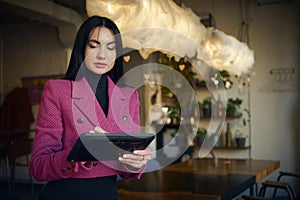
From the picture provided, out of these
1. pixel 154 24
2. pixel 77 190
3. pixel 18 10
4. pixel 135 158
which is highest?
pixel 18 10

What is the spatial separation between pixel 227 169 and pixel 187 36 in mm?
1307

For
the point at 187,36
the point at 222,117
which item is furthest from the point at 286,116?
the point at 187,36

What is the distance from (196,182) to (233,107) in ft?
9.27

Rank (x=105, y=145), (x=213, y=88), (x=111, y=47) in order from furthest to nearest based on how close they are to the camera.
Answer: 1. (x=213, y=88)
2. (x=111, y=47)
3. (x=105, y=145)

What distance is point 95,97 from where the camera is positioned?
1.22m

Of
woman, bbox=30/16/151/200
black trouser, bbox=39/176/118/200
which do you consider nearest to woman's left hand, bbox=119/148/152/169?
woman, bbox=30/16/151/200

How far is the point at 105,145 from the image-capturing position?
1.01 metres

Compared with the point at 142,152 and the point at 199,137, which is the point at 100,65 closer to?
the point at 142,152

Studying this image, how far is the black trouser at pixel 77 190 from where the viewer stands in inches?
44.8

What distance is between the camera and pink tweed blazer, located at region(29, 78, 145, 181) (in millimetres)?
1088

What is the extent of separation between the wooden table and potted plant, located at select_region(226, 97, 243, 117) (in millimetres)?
1590

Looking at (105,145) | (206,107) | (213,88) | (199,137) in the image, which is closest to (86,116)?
(105,145)

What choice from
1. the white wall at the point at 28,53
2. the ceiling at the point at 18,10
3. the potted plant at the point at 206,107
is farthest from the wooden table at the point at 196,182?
the white wall at the point at 28,53

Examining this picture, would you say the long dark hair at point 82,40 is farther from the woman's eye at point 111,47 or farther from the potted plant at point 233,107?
the potted plant at point 233,107
